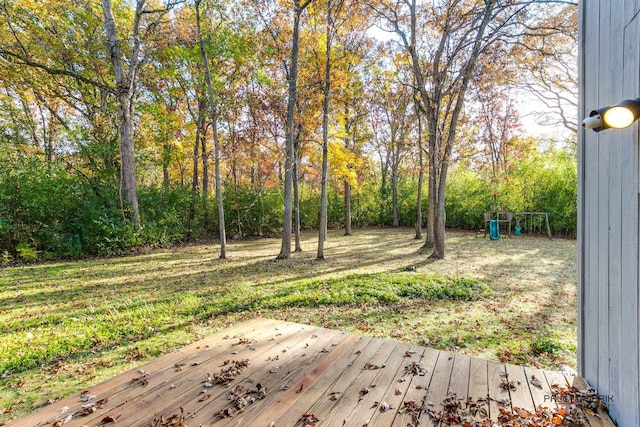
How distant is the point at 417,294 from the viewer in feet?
14.4

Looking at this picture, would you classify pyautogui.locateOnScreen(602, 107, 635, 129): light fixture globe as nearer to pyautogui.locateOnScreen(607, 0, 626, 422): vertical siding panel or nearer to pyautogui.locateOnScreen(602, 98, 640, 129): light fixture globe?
pyautogui.locateOnScreen(602, 98, 640, 129): light fixture globe

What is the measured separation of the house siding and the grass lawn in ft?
4.08

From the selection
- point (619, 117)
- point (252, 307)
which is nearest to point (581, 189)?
point (619, 117)

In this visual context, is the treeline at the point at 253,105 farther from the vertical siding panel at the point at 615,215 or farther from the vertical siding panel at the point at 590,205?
the vertical siding panel at the point at 615,215

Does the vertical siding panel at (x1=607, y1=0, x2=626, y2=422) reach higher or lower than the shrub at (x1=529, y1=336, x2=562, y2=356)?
higher

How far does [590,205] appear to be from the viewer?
157cm

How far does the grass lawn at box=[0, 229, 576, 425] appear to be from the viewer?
8.75 feet

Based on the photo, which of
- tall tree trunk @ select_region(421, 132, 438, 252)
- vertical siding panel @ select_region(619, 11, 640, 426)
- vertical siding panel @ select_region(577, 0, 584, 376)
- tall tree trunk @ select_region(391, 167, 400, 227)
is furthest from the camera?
tall tree trunk @ select_region(391, 167, 400, 227)

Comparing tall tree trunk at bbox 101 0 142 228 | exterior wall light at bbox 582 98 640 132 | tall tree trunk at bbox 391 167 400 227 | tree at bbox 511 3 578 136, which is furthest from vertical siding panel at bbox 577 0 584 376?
tall tree trunk at bbox 391 167 400 227

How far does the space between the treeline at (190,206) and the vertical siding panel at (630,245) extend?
7.31 metres

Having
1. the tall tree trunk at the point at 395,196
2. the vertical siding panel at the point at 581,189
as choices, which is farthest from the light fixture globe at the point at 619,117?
the tall tree trunk at the point at 395,196

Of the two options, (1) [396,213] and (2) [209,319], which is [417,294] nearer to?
(2) [209,319]

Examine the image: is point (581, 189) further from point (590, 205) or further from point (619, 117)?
point (619, 117)

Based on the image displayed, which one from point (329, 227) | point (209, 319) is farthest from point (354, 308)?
point (329, 227)
